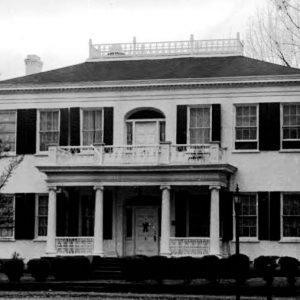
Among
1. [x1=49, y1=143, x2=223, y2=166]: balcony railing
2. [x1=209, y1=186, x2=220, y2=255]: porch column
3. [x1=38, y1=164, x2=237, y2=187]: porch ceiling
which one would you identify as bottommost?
[x1=209, y1=186, x2=220, y2=255]: porch column

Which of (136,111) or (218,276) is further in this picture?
(136,111)

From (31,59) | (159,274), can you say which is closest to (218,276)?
(159,274)

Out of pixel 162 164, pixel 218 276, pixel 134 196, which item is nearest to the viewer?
pixel 218 276

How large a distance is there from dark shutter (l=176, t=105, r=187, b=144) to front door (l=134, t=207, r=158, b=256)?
3.25m

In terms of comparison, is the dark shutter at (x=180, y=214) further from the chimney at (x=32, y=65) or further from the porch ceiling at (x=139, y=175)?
the chimney at (x=32, y=65)

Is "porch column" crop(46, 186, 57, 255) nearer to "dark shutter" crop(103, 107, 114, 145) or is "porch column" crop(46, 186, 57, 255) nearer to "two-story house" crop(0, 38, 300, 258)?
"two-story house" crop(0, 38, 300, 258)

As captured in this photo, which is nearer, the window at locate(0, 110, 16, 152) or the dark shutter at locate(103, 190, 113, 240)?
the dark shutter at locate(103, 190, 113, 240)

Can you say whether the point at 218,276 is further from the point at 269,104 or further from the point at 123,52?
the point at 123,52

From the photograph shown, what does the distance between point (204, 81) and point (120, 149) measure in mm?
4611

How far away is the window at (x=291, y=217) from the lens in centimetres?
3691

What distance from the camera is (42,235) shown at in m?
39.0

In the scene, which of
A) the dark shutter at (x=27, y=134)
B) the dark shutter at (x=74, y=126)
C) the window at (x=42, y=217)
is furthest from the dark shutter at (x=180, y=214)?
the dark shutter at (x=27, y=134)

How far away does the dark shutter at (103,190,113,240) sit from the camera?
3816 cm

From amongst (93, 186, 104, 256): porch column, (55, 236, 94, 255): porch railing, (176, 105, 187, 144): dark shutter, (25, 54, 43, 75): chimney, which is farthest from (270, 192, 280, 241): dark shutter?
(25, 54, 43, 75): chimney
